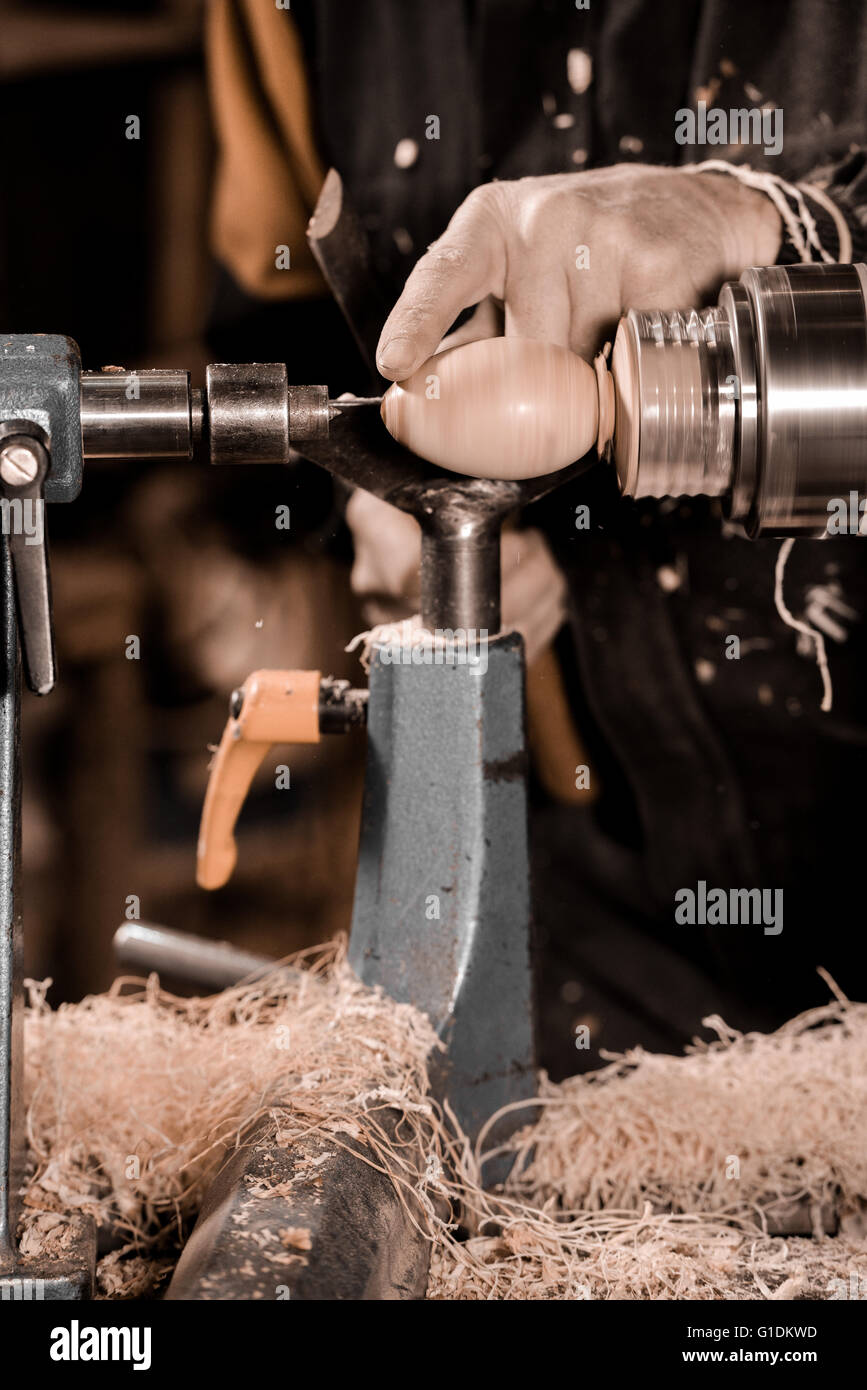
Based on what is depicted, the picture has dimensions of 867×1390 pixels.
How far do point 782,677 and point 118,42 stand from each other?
36.7 inches

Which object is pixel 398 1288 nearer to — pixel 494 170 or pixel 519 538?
pixel 519 538

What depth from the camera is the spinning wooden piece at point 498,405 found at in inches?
24.4

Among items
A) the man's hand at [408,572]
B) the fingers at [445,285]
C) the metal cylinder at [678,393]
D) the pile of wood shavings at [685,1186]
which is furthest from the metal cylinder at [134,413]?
the pile of wood shavings at [685,1186]

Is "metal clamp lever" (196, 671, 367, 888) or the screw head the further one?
"metal clamp lever" (196, 671, 367, 888)

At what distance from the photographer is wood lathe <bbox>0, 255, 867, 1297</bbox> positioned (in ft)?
1.95

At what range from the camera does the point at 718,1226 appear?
0.73 m

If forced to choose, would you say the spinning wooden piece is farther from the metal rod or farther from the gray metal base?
the metal rod

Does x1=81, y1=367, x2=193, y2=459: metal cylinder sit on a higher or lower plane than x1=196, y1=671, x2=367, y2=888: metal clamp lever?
higher

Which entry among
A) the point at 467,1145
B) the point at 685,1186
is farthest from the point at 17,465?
the point at 685,1186

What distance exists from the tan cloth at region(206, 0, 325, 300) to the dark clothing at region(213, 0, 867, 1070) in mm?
23

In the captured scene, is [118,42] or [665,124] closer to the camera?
[665,124]

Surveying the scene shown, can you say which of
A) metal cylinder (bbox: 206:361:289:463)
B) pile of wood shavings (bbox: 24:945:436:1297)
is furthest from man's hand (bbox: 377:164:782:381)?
pile of wood shavings (bbox: 24:945:436:1297)

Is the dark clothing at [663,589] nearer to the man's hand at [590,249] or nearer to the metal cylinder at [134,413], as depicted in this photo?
the man's hand at [590,249]

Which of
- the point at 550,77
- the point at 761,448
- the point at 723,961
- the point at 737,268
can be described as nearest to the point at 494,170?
the point at 550,77
